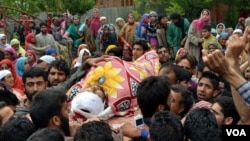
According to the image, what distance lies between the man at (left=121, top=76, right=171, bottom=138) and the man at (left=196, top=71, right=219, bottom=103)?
5.24 feet

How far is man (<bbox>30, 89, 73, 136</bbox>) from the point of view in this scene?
3.85m

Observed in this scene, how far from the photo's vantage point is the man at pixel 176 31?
12.1m

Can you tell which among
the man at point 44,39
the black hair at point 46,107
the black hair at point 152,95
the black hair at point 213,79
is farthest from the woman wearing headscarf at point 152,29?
the black hair at point 46,107

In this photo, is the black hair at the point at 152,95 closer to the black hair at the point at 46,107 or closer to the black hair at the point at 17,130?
the black hair at the point at 46,107

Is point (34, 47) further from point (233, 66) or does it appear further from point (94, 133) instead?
point (233, 66)

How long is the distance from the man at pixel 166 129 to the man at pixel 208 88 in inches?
95.6

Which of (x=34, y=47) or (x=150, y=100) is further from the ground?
(x=150, y=100)

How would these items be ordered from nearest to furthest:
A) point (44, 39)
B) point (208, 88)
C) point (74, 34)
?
1. point (208, 88)
2. point (44, 39)
3. point (74, 34)

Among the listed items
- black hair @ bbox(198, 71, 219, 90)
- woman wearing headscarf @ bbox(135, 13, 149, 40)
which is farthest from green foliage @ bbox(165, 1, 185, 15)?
black hair @ bbox(198, 71, 219, 90)

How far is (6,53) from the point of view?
9547mm

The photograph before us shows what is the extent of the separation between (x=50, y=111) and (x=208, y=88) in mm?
2134

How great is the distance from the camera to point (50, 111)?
153 inches

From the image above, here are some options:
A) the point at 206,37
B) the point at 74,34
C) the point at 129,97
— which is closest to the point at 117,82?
the point at 129,97

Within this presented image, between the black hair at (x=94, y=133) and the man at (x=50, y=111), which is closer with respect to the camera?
the black hair at (x=94, y=133)
